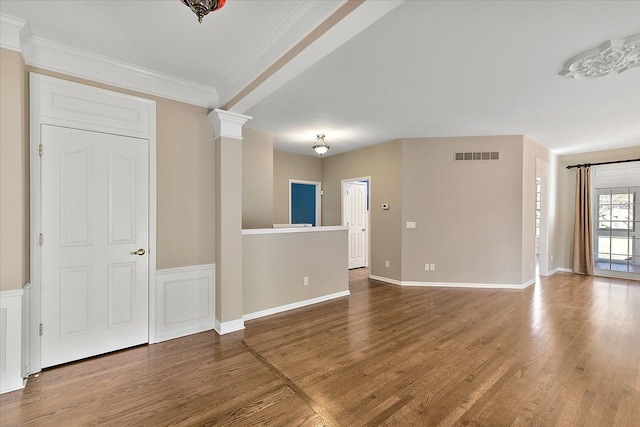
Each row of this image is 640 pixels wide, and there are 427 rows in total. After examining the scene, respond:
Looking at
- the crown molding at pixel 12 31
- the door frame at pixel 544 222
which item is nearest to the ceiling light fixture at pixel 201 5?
the crown molding at pixel 12 31

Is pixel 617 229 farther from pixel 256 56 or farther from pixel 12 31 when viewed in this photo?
pixel 12 31

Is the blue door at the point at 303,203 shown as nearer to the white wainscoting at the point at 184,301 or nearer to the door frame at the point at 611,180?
the white wainscoting at the point at 184,301

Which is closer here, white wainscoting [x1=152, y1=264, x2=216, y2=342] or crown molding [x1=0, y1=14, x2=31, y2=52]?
crown molding [x1=0, y1=14, x2=31, y2=52]

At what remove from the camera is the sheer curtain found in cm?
625

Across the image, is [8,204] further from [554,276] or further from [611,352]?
[554,276]

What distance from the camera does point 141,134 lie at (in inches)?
113

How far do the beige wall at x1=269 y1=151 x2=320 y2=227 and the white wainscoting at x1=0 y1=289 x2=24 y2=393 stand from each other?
177 inches

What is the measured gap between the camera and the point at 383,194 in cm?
574

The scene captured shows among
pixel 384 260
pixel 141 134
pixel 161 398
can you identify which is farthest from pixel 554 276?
pixel 141 134

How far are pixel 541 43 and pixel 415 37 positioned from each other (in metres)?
1.04

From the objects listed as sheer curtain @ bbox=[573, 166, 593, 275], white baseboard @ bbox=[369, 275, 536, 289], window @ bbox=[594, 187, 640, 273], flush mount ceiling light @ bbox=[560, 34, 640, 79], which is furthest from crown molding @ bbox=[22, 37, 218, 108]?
window @ bbox=[594, 187, 640, 273]

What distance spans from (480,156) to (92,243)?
5704mm

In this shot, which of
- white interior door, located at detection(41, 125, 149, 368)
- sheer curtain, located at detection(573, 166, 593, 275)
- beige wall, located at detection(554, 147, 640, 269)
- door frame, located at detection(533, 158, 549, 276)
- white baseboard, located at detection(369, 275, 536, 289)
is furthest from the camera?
beige wall, located at detection(554, 147, 640, 269)

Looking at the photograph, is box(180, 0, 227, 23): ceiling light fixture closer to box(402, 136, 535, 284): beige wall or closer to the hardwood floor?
the hardwood floor
